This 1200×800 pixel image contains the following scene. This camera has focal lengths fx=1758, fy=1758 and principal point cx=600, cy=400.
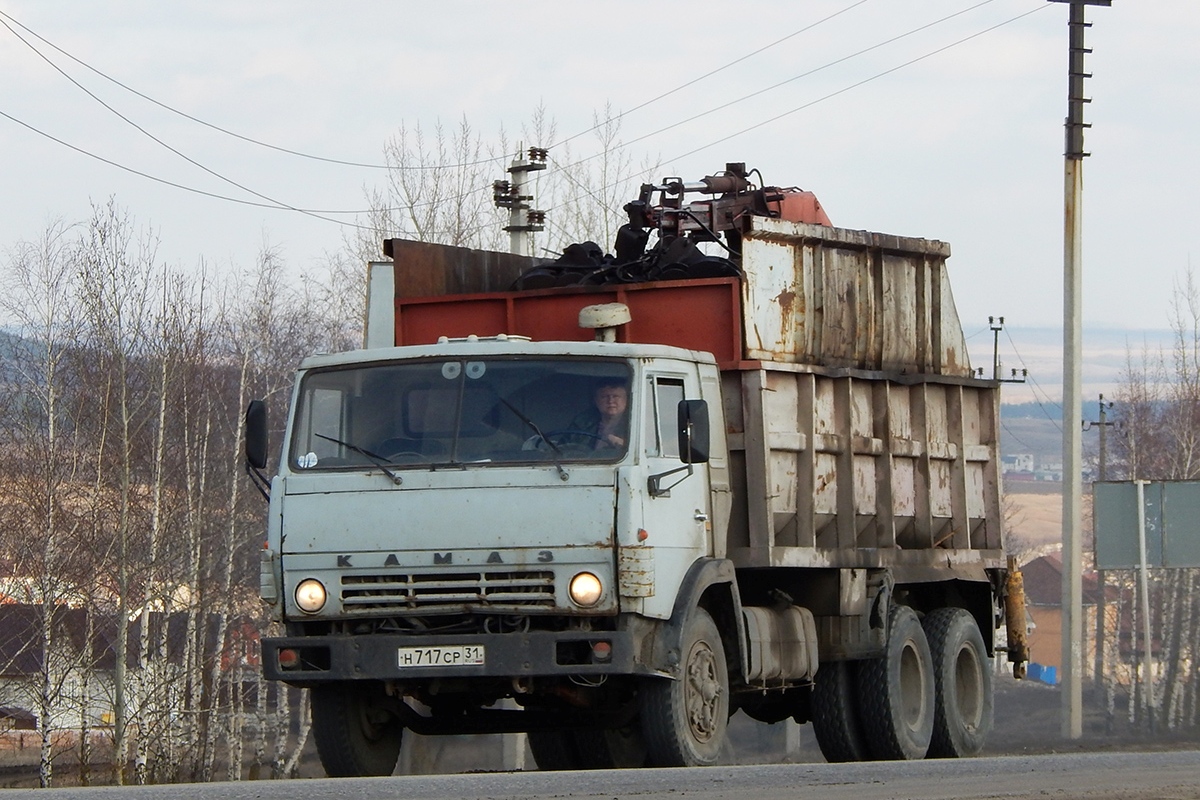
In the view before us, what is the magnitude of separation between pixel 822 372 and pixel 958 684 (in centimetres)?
339

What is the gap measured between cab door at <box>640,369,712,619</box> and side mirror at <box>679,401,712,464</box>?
153mm

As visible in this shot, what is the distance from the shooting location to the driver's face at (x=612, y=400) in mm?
9164

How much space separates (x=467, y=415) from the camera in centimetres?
923

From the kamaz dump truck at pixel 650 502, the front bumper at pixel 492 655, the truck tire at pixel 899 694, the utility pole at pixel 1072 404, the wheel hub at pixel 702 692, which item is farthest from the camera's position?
the utility pole at pixel 1072 404

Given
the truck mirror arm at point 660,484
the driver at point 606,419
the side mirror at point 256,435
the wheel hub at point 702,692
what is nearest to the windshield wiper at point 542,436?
the driver at point 606,419

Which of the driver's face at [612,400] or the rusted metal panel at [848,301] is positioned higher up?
the rusted metal panel at [848,301]

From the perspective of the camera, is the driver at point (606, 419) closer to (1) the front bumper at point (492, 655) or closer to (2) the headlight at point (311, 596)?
(1) the front bumper at point (492, 655)

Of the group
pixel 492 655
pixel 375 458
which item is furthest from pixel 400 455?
pixel 492 655

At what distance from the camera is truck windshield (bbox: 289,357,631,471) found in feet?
29.8

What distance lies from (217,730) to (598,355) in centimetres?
2870

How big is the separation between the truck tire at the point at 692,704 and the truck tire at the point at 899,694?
91.4 inches

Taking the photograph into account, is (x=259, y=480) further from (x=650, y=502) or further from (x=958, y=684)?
(x=958, y=684)

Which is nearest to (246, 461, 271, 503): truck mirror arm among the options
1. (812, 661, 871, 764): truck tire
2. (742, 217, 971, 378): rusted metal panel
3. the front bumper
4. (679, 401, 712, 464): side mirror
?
the front bumper

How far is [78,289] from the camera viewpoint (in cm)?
3422
